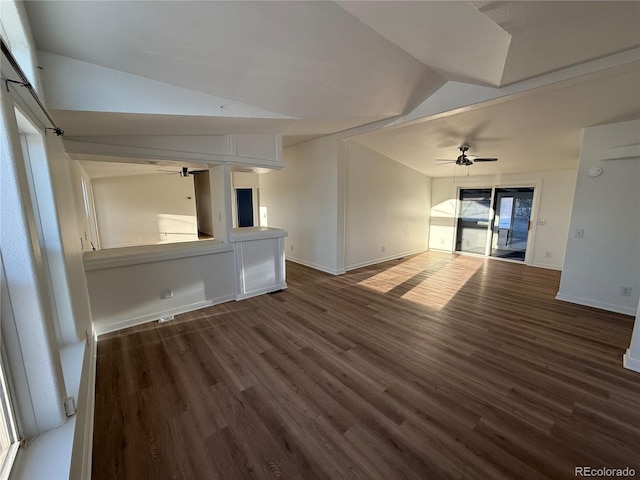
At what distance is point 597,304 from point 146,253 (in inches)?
241

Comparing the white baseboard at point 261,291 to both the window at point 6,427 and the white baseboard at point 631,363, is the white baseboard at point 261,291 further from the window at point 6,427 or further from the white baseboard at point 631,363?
the white baseboard at point 631,363

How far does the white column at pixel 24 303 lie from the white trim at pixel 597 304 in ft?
18.6

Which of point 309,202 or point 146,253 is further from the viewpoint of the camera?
point 309,202

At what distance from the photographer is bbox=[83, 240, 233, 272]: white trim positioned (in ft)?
9.10

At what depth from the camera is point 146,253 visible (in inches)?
119

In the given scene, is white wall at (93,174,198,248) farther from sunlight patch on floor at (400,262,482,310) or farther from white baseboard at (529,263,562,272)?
white baseboard at (529,263,562,272)

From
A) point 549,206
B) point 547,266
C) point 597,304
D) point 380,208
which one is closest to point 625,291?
point 597,304

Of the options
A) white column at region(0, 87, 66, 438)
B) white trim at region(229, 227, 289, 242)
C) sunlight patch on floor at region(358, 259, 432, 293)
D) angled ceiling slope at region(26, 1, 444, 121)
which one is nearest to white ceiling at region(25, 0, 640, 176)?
angled ceiling slope at region(26, 1, 444, 121)

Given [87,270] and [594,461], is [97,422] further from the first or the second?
[594,461]

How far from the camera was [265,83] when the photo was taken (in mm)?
2346

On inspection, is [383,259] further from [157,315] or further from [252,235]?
[157,315]

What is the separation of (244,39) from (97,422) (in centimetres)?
288

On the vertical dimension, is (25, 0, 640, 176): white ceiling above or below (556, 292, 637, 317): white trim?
above

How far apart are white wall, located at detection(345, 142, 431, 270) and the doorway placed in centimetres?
107
